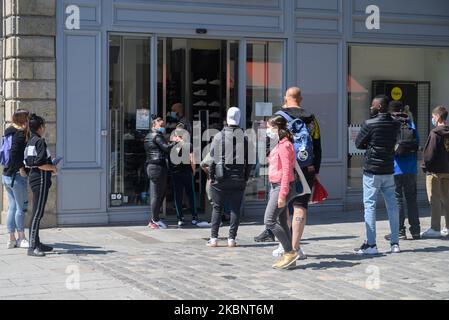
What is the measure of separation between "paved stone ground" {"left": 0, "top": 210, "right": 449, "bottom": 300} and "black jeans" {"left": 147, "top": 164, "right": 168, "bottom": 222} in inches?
21.9

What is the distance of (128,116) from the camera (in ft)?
42.0

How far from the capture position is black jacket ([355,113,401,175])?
31.8ft

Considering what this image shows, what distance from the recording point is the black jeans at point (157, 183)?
12.1 meters

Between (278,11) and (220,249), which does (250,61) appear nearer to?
(278,11)

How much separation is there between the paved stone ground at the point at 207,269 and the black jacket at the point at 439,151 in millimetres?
1115

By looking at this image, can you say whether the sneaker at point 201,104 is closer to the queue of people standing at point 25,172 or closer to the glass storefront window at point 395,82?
the glass storefront window at point 395,82

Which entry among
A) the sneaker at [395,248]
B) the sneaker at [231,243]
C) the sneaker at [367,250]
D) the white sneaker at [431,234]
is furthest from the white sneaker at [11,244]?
the white sneaker at [431,234]

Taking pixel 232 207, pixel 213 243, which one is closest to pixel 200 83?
pixel 232 207

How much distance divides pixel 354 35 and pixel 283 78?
5.71 ft

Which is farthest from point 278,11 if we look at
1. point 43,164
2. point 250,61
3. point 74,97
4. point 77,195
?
point 43,164

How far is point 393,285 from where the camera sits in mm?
8055

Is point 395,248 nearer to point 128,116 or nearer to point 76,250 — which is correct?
point 76,250

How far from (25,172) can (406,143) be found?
5396mm

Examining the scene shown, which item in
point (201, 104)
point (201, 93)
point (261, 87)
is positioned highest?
point (261, 87)
